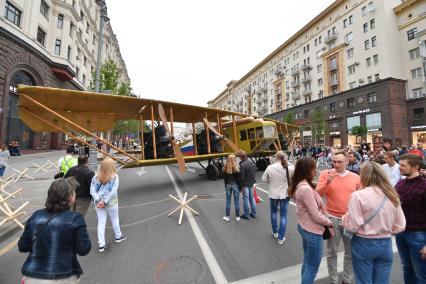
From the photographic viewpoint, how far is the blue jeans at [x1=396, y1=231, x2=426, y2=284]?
240 centimetres

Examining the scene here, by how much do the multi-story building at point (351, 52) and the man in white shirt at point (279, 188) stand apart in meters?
26.9

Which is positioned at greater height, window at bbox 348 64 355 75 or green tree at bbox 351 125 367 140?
window at bbox 348 64 355 75

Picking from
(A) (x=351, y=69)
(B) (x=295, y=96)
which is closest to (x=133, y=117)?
(A) (x=351, y=69)

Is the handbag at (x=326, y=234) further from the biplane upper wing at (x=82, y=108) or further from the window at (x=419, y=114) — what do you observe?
the window at (x=419, y=114)

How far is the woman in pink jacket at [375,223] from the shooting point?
2.19 m

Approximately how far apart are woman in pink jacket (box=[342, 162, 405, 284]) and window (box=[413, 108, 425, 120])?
38888mm

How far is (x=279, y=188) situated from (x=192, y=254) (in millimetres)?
2182

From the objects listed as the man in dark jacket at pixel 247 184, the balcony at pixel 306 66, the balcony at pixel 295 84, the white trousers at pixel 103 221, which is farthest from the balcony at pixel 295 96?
the white trousers at pixel 103 221

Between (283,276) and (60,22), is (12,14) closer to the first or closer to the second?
(60,22)

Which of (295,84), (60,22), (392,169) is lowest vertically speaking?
(392,169)

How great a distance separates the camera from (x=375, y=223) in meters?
2.19

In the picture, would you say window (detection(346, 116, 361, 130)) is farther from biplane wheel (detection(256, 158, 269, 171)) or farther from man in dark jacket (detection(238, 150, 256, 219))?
man in dark jacket (detection(238, 150, 256, 219))

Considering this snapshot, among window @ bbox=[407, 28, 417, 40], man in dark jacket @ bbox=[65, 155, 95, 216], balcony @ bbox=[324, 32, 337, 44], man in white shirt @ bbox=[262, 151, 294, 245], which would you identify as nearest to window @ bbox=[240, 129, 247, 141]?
man in white shirt @ bbox=[262, 151, 294, 245]

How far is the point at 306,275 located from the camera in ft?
8.70
